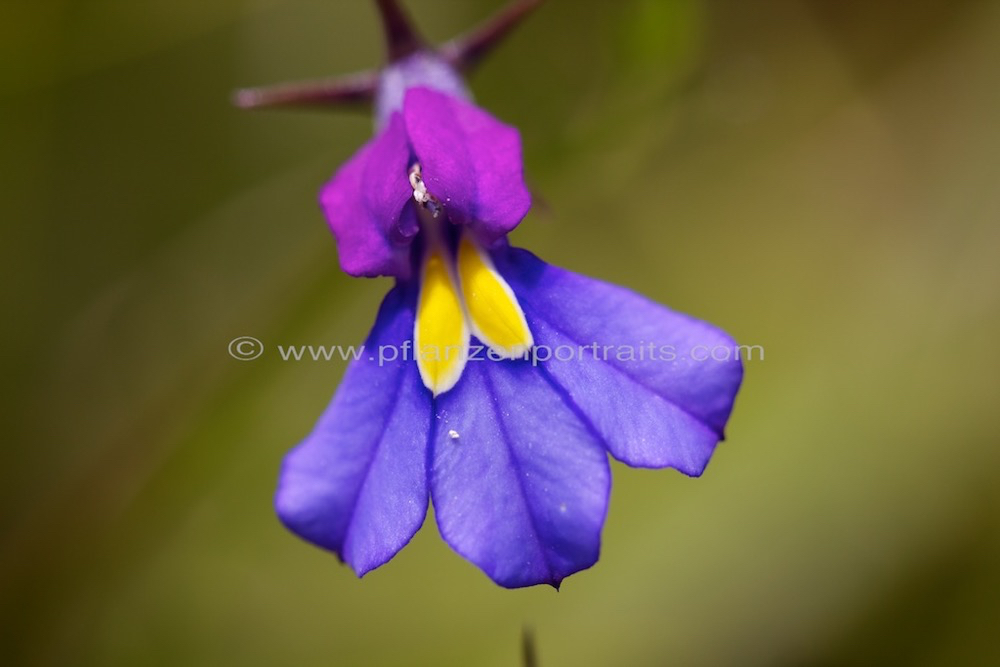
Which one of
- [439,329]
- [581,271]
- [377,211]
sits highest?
[581,271]

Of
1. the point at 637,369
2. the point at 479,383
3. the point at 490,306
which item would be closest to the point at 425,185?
the point at 490,306

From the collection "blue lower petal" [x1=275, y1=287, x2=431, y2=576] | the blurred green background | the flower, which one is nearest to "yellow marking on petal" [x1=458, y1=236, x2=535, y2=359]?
the flower

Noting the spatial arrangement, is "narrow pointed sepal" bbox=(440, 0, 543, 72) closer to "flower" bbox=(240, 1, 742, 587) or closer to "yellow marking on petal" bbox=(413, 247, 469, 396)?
"flower" bbox=(240, 1, 742, 587)

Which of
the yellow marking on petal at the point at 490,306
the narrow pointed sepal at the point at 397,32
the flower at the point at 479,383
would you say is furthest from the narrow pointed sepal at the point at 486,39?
the yellow marking on petal at the point at 490,306

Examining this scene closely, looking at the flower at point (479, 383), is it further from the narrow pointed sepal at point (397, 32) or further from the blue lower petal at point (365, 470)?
the narrow pointed sepal at point (397, 32)

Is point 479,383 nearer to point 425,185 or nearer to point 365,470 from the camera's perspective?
point 365,470

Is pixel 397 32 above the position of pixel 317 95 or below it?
above
